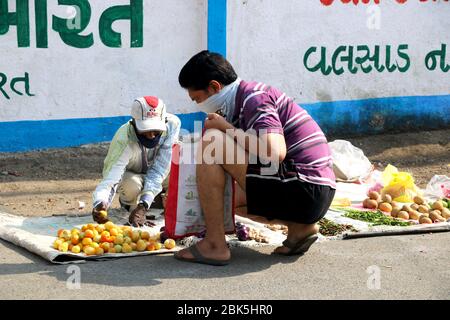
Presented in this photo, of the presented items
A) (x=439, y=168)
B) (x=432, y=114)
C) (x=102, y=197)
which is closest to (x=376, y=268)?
(x=102, y=197)

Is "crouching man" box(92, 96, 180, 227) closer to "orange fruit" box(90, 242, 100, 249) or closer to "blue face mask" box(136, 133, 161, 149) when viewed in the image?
"blue face mask" box(136, 133, 161, 149)

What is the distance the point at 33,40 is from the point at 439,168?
419 centimetres

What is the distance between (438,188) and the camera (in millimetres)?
7176

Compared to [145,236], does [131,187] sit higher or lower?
higher

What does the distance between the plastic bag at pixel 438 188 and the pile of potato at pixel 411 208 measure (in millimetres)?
515

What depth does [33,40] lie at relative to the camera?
25.7 ft

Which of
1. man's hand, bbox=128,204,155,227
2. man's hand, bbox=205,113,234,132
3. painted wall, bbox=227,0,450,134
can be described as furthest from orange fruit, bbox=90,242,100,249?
painted wall, bbox=227,0,450,134

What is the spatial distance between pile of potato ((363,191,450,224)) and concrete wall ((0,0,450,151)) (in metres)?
2.61

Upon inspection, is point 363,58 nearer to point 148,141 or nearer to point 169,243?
point 148,141

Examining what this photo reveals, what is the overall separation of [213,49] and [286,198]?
3.92 meters

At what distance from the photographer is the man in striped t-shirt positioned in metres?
4.88

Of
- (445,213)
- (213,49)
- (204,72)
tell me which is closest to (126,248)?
(204,72)

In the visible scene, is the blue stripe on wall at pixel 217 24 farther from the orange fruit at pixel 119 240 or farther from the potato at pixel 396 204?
the orange fruit at pixel 119 240

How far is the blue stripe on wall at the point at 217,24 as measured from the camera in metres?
8.59
